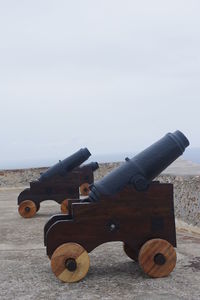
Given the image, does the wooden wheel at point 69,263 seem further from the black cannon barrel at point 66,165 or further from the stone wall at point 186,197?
the black cannon barrel at point 66,165

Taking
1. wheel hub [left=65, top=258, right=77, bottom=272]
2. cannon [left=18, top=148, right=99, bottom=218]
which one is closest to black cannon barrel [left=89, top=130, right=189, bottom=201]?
wheel hub [left=65, top=258, right=77, bottom=272]

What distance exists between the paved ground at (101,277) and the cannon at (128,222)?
175 mm

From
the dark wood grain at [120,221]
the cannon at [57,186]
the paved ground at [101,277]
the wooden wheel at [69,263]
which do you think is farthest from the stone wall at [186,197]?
the wooden wheel at [69,263]

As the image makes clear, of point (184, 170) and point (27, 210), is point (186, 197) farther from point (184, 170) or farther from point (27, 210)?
point (27, 210)

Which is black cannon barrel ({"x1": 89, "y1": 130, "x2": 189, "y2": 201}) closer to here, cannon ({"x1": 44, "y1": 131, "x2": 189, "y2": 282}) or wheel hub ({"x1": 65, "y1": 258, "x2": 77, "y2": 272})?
cannon ({"x1": 44, "y1": 131, "x2": 189, "y2": 282})

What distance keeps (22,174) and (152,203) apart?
42.7ft

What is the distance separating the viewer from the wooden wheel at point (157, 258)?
439 cm

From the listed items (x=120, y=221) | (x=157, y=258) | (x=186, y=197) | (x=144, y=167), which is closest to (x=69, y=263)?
(x=120, y=221)

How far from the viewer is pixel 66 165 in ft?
32.2

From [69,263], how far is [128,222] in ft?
2.29

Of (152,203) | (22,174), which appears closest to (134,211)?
(152,203)

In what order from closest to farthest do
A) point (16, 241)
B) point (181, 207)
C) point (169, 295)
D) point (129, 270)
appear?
1. point (169, 295)
2. point (129, 270)
3. point (16, 241)
4. point (181, 207)

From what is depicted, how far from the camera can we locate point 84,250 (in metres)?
4.40

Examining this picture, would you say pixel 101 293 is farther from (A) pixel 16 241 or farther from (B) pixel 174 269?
(A) pixel 16 241
